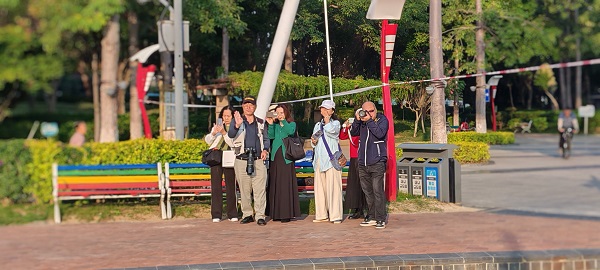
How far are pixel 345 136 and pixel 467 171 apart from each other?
3.68 meters

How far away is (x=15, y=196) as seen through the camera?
9109mm

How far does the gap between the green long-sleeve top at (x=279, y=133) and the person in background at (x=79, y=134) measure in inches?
109

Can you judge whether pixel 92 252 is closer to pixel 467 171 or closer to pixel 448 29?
pixel 448 29

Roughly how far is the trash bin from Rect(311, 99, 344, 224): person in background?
2.05m

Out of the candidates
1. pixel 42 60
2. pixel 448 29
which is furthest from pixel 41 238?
pixel 448 29

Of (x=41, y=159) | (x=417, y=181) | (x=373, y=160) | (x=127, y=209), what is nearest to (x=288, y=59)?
(x=417, y=181)

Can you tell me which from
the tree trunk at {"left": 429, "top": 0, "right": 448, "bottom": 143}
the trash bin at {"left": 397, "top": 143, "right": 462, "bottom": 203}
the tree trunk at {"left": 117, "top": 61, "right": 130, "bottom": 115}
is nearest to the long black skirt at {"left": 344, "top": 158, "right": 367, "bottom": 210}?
the trash bin at {"left": 397, "top": 143, "right": 462, "bottom": 203}

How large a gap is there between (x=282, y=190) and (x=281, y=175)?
17 cm

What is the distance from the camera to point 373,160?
9836mm

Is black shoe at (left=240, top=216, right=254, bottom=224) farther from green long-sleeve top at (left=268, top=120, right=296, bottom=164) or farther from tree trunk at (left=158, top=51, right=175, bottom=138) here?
tree trunk at (left=158, top=51, right=175, bottom=138)

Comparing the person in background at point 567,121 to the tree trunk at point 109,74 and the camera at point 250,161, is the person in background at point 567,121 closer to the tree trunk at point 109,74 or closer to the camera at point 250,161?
the camera at point 250,161

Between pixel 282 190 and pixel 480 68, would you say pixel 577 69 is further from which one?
pixel 282 190

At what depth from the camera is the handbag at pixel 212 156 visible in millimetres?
10273

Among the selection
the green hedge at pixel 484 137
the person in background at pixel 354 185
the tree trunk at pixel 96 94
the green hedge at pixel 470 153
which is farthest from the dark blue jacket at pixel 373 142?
the tree trunk at pixel 96 94
